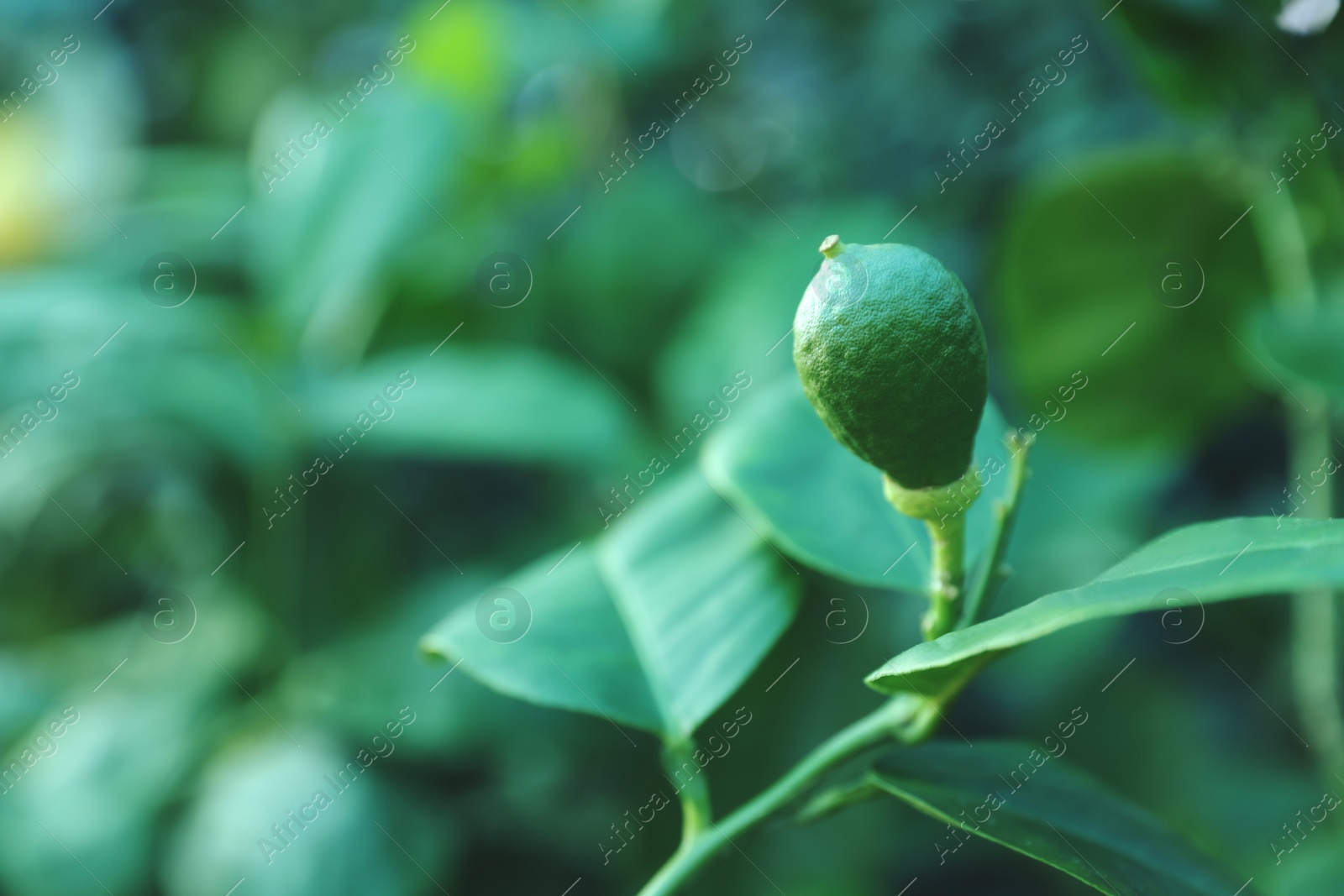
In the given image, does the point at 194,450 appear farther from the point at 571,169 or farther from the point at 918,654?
the point at 918,654

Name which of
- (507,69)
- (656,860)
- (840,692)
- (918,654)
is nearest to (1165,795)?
(840,692)

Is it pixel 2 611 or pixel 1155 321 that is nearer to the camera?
pixel 1155 321

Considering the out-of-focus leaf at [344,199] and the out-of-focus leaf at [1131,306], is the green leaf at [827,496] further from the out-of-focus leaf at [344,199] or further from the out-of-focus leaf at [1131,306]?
the out-of-focus leaf at [344,199]

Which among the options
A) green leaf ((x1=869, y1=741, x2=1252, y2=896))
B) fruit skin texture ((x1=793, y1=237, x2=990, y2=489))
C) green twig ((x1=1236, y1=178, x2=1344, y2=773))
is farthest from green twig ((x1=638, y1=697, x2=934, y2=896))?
green twig ((x1=1236, y1=178, x2=1344, y2=773))

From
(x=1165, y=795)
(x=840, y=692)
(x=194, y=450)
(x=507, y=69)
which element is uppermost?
(x=507, y=69)

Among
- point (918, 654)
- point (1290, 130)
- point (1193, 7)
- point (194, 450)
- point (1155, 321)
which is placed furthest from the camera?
point (194, 450)

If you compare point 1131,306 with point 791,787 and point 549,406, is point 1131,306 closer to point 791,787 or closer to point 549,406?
point 549,406

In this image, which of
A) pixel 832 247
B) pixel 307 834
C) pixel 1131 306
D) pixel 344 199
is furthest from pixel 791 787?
pixel 344 199
